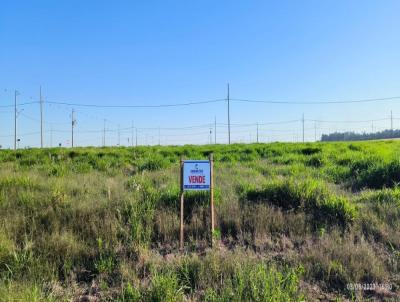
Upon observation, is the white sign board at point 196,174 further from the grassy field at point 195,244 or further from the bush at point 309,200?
the bush at point 309,200

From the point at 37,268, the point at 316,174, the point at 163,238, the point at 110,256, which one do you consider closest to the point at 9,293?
the point at 37,268

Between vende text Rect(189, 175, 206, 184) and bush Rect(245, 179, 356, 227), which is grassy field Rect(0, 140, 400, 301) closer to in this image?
bush Rect(245, 179, 356, 227)

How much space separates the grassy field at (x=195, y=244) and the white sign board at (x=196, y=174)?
74 centimetres

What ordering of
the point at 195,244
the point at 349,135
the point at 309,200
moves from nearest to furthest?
the point at 195,244
the point at 309,200
the point at 349,135

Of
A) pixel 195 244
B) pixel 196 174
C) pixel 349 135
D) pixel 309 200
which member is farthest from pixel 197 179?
pixel 349 135

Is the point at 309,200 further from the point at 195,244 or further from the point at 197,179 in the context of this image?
the point at 195,244

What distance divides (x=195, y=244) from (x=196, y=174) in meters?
1.14

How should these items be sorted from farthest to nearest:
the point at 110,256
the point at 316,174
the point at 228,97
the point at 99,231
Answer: the point at 228,97 < the point at 316,174 < the point at 99,231 < the point at 110,256

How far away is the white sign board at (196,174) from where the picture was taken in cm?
559

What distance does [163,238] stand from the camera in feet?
18.1

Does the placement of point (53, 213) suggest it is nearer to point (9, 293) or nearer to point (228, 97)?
point (9, 293)

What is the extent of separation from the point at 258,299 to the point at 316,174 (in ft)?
25.7

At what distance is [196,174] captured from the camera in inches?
221

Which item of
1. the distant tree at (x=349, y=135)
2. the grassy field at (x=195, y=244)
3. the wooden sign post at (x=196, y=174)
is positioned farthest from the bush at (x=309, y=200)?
the distant tree at (x=349, y=135)
